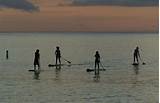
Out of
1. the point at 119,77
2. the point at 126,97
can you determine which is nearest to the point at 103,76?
the point at 119,77

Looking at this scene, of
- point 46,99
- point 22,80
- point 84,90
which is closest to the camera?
point 46,99

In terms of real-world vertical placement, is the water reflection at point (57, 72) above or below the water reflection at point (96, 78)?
above

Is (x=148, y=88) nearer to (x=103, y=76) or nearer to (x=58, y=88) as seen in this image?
(x=58, y=88)

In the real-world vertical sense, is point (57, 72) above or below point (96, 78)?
above

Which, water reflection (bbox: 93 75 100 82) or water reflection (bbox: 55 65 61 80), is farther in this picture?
water reflection (bbox: 55 65 61 80)

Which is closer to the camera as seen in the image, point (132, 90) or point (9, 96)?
point (9, 96)

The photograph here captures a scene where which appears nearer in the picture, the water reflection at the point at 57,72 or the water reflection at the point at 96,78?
the water reflection at the point at 96,78

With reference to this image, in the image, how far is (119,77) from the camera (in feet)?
131

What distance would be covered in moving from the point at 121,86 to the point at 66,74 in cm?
971

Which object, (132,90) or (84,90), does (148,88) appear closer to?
(132,90)

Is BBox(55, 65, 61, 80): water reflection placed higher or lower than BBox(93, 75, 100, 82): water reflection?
higher

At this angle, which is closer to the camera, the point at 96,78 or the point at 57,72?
the point at 96,78

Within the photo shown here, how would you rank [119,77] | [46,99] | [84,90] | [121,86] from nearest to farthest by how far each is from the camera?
1. [46,99]
2. [84,90]
3. [121,86]
4. [119,77]

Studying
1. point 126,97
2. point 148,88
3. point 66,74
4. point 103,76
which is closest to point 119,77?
point 103,76
